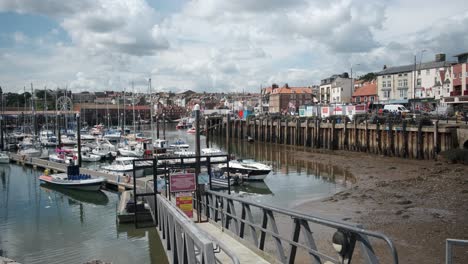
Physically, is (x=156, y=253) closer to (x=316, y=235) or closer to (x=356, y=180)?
(x=316, y=235)

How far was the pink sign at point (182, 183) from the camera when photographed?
587 inches

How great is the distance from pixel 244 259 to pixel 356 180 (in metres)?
26.6

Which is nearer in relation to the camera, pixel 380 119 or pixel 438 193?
pixel 438 193

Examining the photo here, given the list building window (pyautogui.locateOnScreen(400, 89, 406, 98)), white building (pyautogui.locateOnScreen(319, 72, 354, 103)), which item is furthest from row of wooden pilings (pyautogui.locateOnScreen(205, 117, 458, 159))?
white building (pyautogui.locateOnScreen(319, 72, 354, 103))

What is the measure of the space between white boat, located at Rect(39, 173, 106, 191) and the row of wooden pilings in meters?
24.7

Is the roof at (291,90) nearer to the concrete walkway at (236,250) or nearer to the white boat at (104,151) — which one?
the white boat at (104,151)

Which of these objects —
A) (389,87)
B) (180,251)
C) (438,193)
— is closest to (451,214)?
(438,193)

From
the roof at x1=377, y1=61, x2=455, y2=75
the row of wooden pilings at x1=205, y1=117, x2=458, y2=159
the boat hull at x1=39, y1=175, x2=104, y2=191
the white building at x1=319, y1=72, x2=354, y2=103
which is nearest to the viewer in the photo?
the boat hull at x1=39, y1=175, x2=104, y2=191

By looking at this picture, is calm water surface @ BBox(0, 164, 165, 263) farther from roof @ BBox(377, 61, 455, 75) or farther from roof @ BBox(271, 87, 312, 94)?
roof @ BBox(271, 87, 312, 94)

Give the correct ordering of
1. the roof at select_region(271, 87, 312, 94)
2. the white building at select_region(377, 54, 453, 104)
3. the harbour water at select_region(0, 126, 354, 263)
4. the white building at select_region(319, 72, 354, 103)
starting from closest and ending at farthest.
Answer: the harbour water at select_region(0, 126, 354, 263)
the white building at select_region(377, 54, 453, 104)
the white building at select_region(319, 72, 354, 103)
the roof at select_region(271, 87, 312, 94)

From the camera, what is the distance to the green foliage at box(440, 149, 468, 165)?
1388 inches

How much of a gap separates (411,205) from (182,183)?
1411cm

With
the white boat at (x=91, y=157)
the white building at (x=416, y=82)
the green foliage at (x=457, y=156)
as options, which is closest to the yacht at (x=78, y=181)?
the white boat at (x=91, y=157)

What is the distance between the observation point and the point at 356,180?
1331 inches
